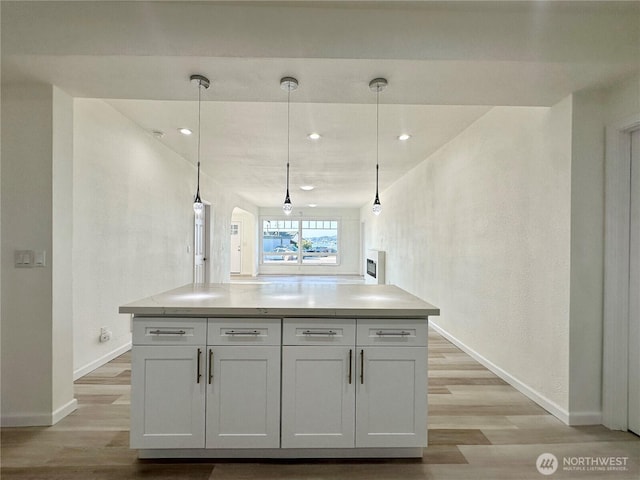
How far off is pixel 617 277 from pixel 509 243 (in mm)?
807

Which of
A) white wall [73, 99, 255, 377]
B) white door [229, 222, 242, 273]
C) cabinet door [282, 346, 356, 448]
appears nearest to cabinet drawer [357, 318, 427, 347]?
cabinet door [282, 346, 356, 448]

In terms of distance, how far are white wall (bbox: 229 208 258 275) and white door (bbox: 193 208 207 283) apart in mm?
5339

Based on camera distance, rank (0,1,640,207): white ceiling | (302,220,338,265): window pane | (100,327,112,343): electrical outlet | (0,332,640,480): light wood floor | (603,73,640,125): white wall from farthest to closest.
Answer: (302,220,338,265): window pane, (100,327,112,343): electrical outlet, (603,73,640,125): white wall, (0,1,640,207): white ceiling, (0,332,640,480): light wood floor

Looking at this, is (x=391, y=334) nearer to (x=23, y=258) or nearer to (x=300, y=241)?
(x=23, y=258)

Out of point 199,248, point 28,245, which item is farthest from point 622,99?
point 199,248

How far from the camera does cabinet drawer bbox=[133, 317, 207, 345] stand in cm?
182

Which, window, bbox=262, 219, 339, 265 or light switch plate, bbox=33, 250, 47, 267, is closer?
light switch plate, bbox=33, 250, 47, 267

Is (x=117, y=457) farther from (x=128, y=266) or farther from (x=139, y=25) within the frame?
(x=139, y=25)

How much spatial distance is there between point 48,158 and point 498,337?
3.95 meters

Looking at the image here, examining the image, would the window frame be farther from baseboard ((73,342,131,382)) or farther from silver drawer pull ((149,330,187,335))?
silver drawer pull ((149,330,187,335))

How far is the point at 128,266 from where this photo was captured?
3.63m

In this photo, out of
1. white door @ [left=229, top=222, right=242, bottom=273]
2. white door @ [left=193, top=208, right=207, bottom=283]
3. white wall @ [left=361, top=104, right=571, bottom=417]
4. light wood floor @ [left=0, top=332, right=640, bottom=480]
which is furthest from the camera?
white door @ [left=229, top=222, right=242, bottom=273]

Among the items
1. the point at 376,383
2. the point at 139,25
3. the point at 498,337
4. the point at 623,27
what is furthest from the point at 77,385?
the point at 623,27

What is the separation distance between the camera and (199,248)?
596 cm
